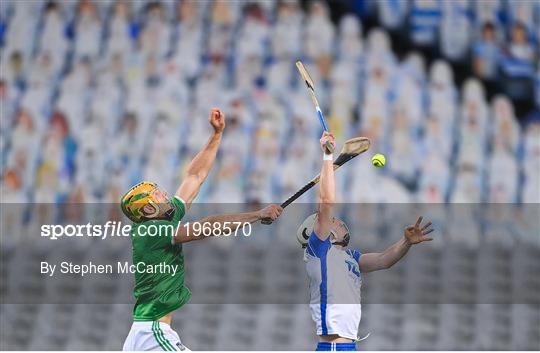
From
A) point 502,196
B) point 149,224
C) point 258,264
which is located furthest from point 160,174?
point 149,224

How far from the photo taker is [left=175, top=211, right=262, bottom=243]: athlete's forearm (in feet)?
21.8

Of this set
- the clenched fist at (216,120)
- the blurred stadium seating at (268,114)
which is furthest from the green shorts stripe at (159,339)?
the blurred stadium seating at (268,114)

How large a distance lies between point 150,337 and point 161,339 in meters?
0.07

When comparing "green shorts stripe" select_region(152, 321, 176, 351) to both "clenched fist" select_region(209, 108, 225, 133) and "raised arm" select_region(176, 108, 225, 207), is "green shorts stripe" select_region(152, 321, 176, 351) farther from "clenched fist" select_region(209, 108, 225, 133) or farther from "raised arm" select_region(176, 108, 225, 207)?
"clenched fist" select_region(209, 108, 225, 133)

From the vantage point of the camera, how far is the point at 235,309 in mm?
10117

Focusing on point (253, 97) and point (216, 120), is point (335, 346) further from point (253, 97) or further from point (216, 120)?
point (253, 97)

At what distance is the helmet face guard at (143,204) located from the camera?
6707 millimetres

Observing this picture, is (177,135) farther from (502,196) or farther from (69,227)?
(502,196)

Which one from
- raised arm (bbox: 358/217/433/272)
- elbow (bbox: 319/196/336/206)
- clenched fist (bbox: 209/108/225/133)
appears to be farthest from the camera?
clenched fist (bbox: 209/108/225/133)

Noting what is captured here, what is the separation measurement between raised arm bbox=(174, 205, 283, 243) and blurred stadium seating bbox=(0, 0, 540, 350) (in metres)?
3.26

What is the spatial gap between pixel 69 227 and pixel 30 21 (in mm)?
2272

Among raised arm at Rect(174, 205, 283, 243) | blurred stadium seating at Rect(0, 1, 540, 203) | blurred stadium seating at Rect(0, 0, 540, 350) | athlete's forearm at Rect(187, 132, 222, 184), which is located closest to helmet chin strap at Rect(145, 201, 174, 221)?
raised arm at Rect(174, 205, 283, 243)

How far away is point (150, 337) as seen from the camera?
6621 mm

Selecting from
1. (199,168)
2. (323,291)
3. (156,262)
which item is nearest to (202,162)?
(199,168)
